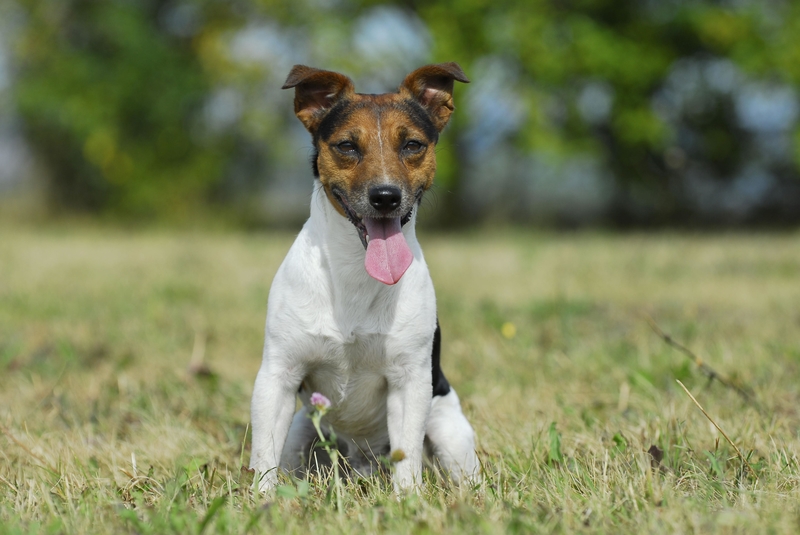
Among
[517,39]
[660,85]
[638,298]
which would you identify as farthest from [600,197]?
[638,298]

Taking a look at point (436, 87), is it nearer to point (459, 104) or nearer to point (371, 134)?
point (371, 134)

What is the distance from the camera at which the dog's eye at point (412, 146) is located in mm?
3326

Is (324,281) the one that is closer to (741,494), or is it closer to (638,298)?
(741,494)

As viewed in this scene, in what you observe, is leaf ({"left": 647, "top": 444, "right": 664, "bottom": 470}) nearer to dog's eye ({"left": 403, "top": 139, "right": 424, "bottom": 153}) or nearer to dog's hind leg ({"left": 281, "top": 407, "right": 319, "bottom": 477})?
dog's hind leg ({"left": 281, "top": 407, "right": 319, "bottom": 477})

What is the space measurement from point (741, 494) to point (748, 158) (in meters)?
17.0

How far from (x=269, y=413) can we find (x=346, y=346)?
1.30 feet

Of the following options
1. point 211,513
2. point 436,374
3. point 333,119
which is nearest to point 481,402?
point 436,374

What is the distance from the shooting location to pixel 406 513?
2.53m

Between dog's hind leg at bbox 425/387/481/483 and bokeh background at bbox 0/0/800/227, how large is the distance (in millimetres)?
12562

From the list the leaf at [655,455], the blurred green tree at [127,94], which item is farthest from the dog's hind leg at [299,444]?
the blurred green tree at [127,94]

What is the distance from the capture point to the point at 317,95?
3525 millimetres

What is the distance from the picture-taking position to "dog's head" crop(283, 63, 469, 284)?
3.10 metres

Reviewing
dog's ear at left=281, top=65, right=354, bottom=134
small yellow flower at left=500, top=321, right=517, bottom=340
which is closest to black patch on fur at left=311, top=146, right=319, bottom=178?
dog's ear at left=281, top=65, right=354, bottom=134

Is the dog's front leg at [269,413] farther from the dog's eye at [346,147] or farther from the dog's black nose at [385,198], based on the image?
the dog's eye at [346,147]
